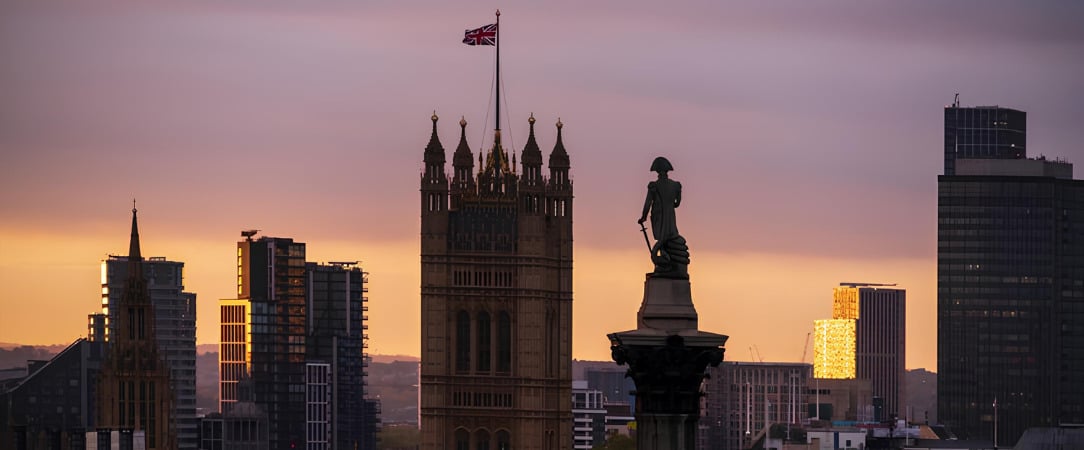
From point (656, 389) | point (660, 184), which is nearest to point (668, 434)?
point (656, 389)

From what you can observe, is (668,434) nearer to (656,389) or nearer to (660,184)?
(656,389)

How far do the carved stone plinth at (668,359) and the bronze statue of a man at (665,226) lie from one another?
0.25 meters

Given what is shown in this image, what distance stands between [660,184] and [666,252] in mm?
1375

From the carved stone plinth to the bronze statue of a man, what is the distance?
25 cm

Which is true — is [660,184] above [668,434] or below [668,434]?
above

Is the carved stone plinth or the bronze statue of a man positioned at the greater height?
the bronze statue of a man

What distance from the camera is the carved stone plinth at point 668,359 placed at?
199 ft

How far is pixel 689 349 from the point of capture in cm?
6066

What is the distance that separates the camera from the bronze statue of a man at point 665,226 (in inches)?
2391

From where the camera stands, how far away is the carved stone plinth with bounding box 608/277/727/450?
60.6 metres

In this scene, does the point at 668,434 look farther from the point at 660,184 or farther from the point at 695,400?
the point at 660,184

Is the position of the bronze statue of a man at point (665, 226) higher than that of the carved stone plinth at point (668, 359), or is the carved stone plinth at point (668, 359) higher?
the bronze statue of a man at point (665, 226)

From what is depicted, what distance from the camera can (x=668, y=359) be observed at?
6066cm

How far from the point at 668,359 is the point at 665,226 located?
2432mm
